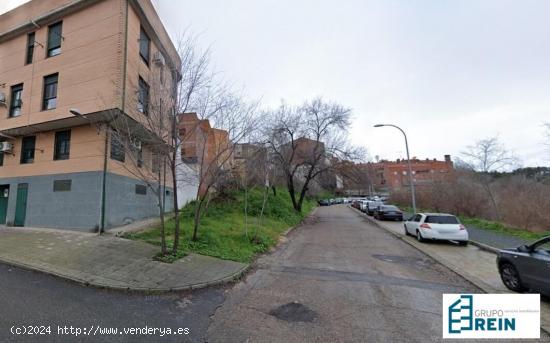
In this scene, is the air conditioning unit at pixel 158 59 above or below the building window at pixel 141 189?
above

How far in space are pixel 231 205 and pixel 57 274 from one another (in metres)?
13.1

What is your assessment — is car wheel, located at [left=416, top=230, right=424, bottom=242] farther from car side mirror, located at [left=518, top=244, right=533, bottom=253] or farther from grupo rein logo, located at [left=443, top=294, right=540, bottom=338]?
grupo rein logo, located at [left=443, top=294, right=540, bottom=338]

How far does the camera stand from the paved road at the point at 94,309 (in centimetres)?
377

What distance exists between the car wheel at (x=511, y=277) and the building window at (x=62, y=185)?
53.3 feet

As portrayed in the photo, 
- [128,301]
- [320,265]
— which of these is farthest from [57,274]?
[320,265]

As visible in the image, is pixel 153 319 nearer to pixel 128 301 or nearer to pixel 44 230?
pixel 128 301

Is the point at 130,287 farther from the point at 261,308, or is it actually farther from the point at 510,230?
the point at 510,230

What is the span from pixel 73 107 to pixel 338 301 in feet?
44.8

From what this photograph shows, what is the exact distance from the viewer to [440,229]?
11.4m

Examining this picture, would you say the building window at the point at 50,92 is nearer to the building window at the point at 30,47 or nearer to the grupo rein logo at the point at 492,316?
the building window at the point at 30,47

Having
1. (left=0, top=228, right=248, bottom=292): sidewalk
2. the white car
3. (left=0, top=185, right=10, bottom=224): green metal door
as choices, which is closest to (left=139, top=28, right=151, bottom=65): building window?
(left=0, top=228, right=248, bottom=292): sidewalk

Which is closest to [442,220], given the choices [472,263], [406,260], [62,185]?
[472,263]

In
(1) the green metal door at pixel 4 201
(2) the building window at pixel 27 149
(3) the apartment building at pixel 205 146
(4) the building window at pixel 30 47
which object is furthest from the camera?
(4) the building window at pixel 30 47

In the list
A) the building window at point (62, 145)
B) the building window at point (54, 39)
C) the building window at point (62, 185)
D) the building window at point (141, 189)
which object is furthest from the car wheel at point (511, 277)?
the building window at point (54, 39)
